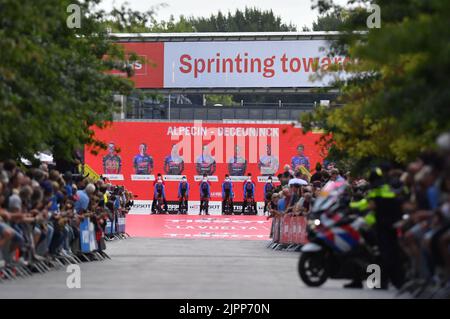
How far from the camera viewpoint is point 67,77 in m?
30.2

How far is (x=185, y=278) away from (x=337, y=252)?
11.0 ft

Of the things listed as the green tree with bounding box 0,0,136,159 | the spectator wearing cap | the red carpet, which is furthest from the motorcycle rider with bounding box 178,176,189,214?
the spectator wearing cap

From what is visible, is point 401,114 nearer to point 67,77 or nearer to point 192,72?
point 67,77

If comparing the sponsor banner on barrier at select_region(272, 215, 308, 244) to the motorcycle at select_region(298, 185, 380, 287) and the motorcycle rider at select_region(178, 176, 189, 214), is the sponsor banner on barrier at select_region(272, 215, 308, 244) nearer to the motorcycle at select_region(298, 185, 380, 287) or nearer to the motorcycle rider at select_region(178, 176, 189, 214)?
the motorcycle at select_region(298, 185, 380, 287)

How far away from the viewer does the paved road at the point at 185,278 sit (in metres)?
21.0

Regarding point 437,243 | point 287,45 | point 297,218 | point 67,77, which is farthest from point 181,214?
point 437,243

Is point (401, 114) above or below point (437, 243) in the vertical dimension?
above

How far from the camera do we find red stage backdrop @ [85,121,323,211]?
236ft

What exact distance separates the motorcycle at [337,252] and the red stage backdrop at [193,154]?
1918 inches

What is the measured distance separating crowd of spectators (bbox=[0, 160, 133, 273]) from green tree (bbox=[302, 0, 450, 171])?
5.05 metres

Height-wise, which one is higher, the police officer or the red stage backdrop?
the police officer

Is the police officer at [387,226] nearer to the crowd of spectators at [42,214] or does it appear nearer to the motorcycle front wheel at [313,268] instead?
the motorcycle front wheel at [313,268]

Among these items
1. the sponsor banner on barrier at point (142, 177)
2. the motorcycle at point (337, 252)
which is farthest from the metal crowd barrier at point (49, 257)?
the sponsor banner on barrier at point (142, 177)
